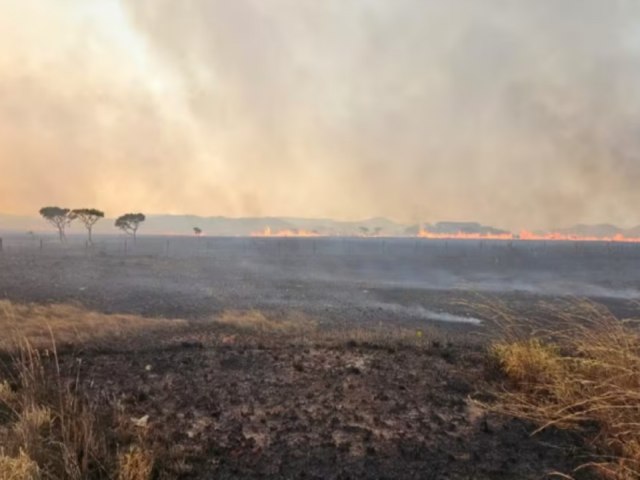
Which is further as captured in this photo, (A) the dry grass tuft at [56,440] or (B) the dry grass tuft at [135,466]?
(A) the dry grass tuft at [56,440]

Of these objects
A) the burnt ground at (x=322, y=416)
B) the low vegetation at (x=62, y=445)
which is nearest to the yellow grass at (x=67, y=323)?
the burnt ground at (x=322, y=416)

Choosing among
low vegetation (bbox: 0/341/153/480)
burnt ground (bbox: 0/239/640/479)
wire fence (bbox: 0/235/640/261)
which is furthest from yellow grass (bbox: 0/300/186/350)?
wire fence (bbox: 0/235/640/261)

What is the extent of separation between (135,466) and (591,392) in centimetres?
442

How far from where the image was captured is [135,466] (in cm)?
387

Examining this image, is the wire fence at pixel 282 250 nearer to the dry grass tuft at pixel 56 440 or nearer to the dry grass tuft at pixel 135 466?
the dry grass tuft at pixel 56 440

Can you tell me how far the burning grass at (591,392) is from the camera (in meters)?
3.90

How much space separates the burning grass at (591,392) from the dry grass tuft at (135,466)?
10.2ft

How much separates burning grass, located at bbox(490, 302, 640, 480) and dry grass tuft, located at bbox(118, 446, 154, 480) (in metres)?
3.12

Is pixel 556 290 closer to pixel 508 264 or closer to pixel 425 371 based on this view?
pixel 508 264

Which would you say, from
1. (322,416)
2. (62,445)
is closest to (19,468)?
(62,445)

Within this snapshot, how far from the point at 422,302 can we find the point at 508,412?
27.2 metres

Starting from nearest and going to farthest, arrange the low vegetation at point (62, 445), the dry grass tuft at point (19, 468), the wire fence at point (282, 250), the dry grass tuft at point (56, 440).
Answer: the dry grass tuft at point (19, 468) < the low vegetation at point (62, 445) < the dry grass tuft at point (56, 440) < the wire fence at point (282, 250)

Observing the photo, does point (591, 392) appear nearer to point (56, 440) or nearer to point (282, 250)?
point (56, 440)

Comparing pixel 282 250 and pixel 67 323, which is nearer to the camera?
pixel 67 323
